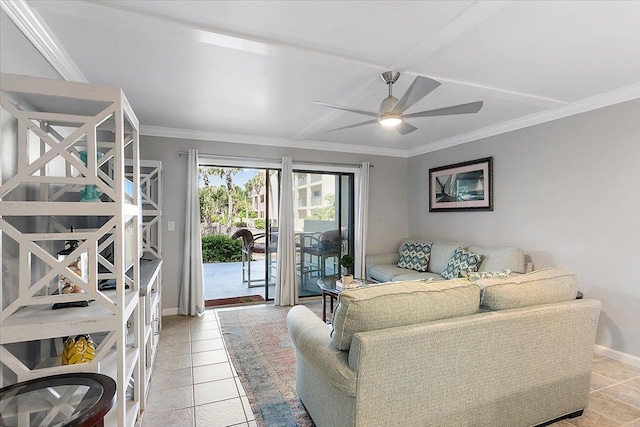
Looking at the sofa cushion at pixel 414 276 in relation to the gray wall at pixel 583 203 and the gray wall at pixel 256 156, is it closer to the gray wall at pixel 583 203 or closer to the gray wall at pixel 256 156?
the gray wall at pixel 583 203

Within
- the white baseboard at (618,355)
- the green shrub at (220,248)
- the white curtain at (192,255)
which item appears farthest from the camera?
the green shrub at (220,248)

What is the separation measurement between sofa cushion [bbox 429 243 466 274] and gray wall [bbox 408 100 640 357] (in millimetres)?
404

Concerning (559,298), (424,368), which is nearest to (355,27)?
(424,368)

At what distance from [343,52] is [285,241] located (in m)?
2.98

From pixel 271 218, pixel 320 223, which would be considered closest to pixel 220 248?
pixel 271 218

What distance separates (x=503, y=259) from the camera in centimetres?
370

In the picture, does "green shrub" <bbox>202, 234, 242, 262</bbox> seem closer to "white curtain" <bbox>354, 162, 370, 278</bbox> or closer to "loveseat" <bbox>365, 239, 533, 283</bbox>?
"white curtain" <bbox>354, 162, 370, 278</bbox>

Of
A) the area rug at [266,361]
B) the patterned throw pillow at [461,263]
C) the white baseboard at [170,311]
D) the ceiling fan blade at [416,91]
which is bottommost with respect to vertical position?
the area rug at [266,361]

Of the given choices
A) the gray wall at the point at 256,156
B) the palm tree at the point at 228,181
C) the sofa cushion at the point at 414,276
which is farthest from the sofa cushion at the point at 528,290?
the palm tree at the point at 228,181

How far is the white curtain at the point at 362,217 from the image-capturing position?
522 centimetres

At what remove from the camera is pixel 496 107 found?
3.43 meters

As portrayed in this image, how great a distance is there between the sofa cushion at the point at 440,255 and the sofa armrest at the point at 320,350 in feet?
9.25

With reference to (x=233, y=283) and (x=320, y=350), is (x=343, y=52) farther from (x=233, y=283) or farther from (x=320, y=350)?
(x=233, y=283)

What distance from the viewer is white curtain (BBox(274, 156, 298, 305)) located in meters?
4.73
